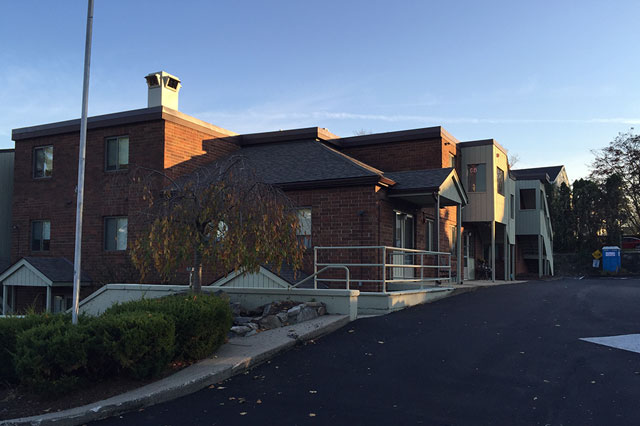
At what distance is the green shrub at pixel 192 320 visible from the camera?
8453mm

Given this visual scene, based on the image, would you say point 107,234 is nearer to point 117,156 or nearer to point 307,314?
point 117,156

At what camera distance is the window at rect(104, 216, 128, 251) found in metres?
19.0

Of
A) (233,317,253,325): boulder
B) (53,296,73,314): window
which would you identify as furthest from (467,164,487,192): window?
(53,296,73,314): window

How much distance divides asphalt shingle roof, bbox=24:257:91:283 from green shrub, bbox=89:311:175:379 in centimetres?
1192

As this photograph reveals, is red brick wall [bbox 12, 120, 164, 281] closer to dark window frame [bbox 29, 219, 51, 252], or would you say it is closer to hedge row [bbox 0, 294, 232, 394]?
dark window frame [bbox 29, 219, 51, 252]

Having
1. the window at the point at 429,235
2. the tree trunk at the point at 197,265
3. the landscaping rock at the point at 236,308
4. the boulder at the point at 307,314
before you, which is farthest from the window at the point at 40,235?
the window at the point at 429,235

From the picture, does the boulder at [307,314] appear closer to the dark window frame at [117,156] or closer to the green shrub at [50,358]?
the green shrub at [50,358]

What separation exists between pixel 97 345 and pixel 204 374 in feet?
4.84

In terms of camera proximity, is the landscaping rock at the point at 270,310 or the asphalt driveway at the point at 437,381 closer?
the asphalt driveway at the point at 437,381

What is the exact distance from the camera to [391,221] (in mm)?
16609

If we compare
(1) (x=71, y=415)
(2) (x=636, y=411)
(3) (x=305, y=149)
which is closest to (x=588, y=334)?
(2) (x=636, y=411)

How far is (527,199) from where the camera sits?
103ft

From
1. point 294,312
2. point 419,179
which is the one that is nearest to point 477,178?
point 419,179

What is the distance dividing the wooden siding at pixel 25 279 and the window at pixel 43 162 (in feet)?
12.9
